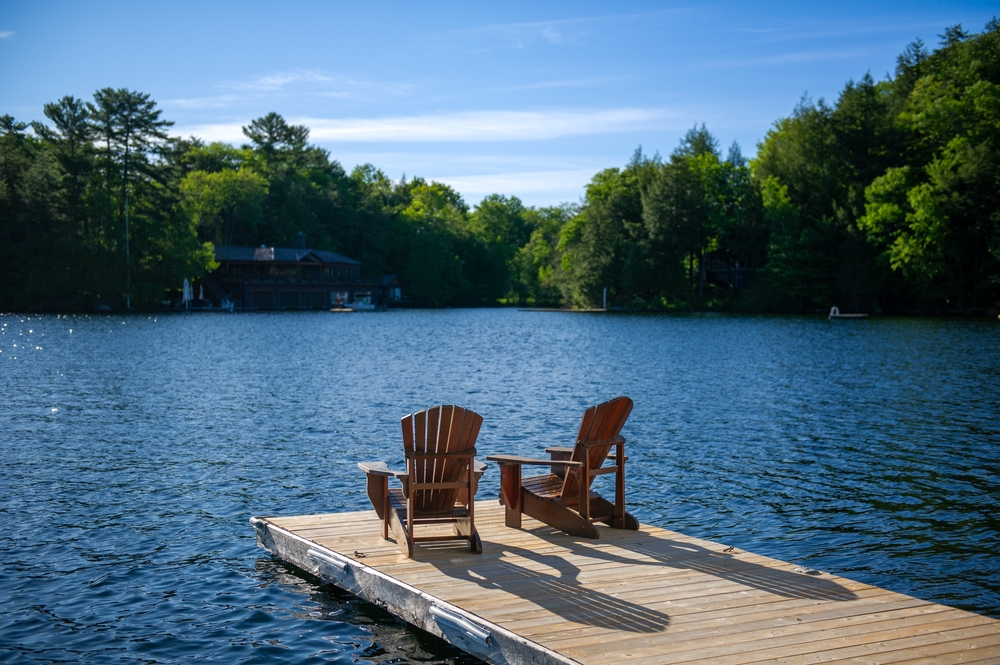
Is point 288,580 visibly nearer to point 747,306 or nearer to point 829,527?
point 829,527

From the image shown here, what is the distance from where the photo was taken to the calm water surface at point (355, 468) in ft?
24.3

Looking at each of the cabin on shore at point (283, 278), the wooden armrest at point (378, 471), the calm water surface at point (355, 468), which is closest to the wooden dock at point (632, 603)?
the calm water surface at point (355, 468)

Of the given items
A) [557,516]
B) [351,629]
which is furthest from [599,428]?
[351,629]

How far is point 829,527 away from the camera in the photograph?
10.3 m

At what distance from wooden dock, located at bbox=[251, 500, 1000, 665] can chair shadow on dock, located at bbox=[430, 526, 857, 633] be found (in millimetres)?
14

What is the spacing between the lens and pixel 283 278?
3639 inches

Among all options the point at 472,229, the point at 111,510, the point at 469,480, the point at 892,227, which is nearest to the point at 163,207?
the point at 472,229

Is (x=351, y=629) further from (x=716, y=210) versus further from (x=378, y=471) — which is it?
(x=716, y=210)

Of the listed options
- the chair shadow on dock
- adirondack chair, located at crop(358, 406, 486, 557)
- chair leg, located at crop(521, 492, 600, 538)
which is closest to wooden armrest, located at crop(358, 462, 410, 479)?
adirondack chair, located at crop(358, 406, 486, 557)

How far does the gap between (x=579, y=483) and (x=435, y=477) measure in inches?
55.5

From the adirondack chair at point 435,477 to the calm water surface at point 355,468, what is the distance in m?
0.84

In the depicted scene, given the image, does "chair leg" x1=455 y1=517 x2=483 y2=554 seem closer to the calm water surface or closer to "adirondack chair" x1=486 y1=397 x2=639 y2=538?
"adirondack chair" x1=486 y1=397 x2=639 y2=538

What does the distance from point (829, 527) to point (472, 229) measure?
360 feet

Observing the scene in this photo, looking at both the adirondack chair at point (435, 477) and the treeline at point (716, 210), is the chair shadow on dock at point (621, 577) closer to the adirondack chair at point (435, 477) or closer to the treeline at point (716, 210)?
the adirondack chair at point (435, 477)
